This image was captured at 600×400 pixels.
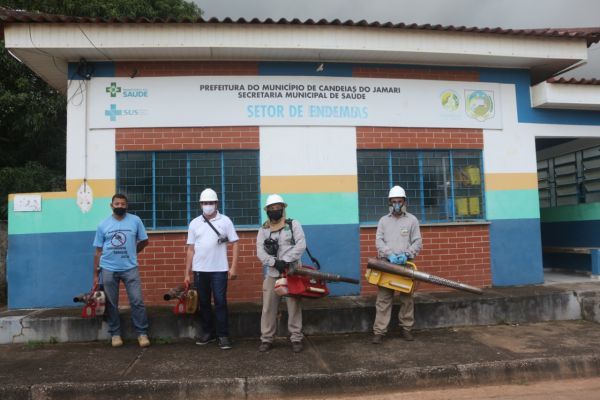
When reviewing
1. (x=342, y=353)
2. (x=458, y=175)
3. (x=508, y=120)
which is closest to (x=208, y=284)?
(x=342, y=353)

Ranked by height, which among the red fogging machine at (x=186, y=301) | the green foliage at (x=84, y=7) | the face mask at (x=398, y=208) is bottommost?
the red fogging machine at (x=186, y=301)

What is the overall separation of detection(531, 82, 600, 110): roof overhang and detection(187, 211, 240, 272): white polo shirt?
5.37 m

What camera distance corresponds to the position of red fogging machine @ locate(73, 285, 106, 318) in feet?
17.7

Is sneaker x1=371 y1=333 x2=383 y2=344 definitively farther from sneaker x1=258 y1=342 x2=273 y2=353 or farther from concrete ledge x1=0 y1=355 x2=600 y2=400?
sneaker x1=258 y1=342 x2=273 y2=353

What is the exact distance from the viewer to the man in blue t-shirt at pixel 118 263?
543 cm

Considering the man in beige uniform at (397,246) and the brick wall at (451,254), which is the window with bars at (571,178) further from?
the man in beige uniform at (397,246)

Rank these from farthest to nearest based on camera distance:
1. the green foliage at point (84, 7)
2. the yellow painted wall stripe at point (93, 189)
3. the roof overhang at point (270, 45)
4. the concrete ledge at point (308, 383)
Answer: the green foliage at point (84, 7), the yellow painted wall stripe at point (93, 189), the roof overhang at point (270, 45), the concrete ledge at point (308, 383)

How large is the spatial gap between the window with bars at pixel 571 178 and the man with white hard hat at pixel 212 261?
7.69m

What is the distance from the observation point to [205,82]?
6.80 m

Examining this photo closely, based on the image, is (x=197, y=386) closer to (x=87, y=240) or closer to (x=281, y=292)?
(x=281, y=292)

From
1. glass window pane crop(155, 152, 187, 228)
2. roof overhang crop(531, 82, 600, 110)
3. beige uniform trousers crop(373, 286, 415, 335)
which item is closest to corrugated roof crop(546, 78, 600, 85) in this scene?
roof overhang crop(531, 82, 600, 110)

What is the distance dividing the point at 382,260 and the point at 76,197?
169 inches

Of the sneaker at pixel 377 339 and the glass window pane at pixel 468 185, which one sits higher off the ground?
the glass window pane at pixel 468 185

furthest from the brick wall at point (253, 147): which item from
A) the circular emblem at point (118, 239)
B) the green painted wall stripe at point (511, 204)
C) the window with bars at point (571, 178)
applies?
the window with bars at point (571, 178)
